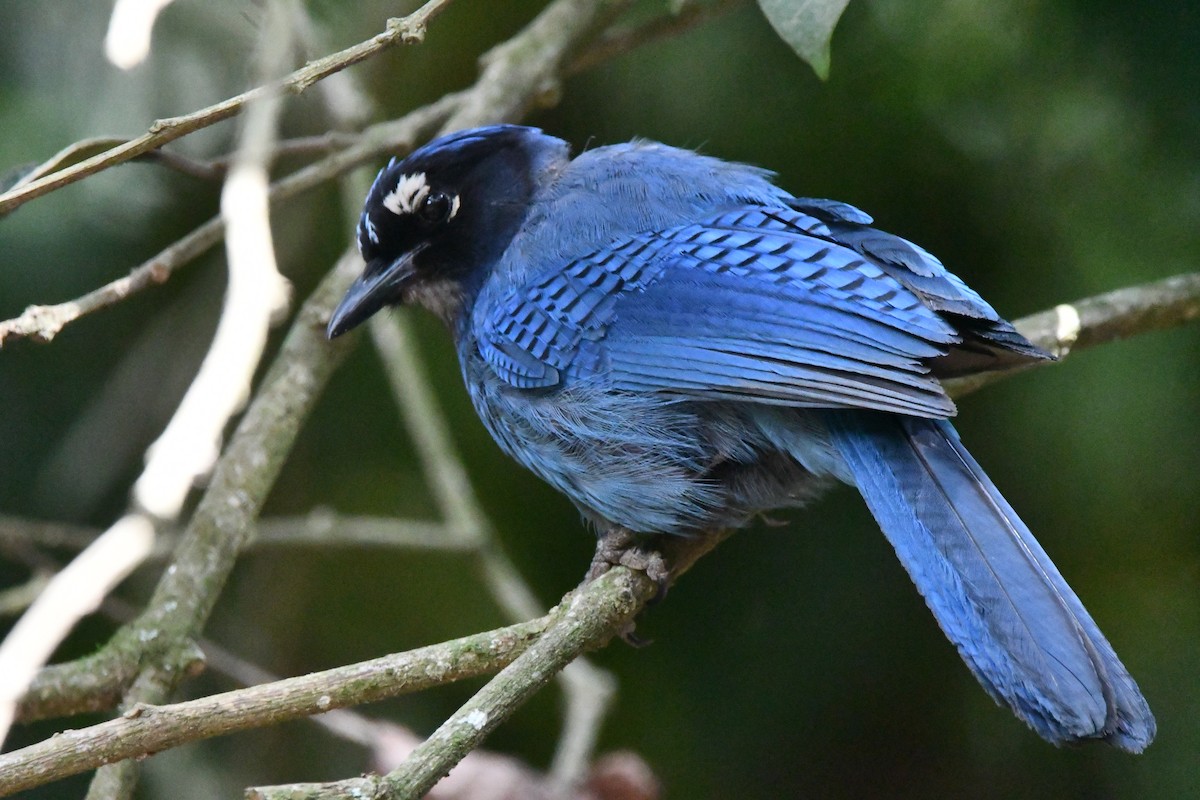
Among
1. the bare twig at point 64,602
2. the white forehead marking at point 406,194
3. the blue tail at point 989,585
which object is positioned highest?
the white forehead marking at point 406,194

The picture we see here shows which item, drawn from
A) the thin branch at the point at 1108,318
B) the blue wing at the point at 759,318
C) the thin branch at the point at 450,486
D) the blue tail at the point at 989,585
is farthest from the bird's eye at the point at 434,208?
the thin branch at the point at 1108,318

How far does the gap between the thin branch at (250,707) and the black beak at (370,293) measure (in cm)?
113

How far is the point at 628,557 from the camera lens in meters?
2.95

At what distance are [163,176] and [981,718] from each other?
3.16 meters

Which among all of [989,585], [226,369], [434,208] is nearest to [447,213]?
[434,208]

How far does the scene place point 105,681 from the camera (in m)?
2.70

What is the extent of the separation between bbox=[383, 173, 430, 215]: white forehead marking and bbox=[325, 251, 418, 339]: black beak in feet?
0.44

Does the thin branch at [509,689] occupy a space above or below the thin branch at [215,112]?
below

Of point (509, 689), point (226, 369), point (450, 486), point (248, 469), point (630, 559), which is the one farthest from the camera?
point (450, 486)

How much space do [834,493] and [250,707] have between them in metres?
2.52

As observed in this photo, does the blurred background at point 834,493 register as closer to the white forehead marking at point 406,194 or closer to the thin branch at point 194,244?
the thin branch at point 194,244

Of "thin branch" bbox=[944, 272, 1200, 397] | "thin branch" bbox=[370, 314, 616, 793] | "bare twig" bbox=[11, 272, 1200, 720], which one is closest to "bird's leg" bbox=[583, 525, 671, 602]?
"thin branch" bbox=[370, 314, 616, 793]

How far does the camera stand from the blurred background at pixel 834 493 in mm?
3924

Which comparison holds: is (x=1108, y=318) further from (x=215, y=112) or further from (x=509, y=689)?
(x=215, y=112)
